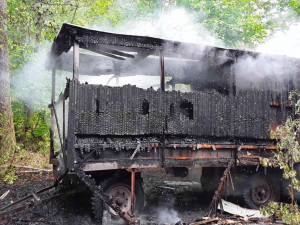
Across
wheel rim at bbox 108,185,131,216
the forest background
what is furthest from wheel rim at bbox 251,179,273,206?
the forest background

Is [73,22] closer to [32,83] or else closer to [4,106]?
[32,83]

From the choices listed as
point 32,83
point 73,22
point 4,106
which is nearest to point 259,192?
point 4,106

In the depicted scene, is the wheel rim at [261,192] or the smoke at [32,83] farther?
the smoke at [32,83]

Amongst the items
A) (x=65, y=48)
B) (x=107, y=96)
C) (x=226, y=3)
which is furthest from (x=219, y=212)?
(x=226, y=3)

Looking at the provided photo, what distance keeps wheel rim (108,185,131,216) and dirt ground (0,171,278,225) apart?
43cm

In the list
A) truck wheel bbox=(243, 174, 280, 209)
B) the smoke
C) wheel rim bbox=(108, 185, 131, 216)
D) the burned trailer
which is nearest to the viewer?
the burned trailer

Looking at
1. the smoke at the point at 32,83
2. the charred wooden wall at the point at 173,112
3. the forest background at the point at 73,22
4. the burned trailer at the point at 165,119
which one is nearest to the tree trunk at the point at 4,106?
the forest background at the point at 73,22

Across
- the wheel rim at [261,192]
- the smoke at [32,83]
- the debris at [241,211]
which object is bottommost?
the debris at [241,211]

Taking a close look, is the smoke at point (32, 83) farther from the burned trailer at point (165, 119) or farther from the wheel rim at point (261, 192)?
the wheel rim at point (261, 192)

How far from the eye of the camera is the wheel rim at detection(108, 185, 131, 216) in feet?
23.2

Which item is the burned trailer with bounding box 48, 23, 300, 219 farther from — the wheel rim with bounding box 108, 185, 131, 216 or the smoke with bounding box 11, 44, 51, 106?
the smoke with bounding box 11, 44, 51, 106

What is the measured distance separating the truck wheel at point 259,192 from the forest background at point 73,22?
827 centimetres

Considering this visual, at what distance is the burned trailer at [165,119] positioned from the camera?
6645 mm

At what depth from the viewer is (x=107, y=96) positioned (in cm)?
685
